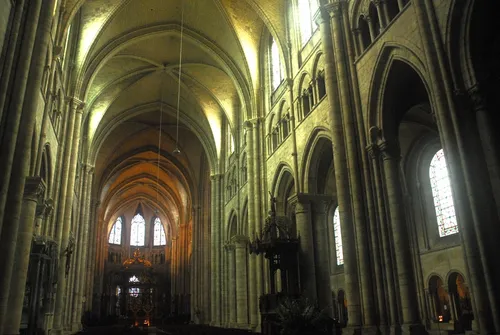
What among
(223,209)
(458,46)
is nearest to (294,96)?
(458,46)

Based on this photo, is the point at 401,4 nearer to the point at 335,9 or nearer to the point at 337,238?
the point at 335,9

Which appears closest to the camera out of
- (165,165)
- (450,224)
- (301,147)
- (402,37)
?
(402,37)

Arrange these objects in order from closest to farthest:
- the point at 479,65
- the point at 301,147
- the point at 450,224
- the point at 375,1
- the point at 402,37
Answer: the point at 479,65, the point at 402,37, the point at 375,1, the point at 301,147, the point at 450,224

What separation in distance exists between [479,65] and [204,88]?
2167cm

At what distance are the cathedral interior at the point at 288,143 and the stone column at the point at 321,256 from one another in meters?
0.07

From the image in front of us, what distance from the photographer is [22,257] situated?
35.9ft

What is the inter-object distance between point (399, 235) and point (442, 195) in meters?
9.44

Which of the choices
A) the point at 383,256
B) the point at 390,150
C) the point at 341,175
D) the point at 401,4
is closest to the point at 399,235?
the point at 383,256

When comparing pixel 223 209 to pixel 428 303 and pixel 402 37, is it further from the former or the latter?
pixel 402 37

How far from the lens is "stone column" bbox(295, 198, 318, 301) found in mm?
16500

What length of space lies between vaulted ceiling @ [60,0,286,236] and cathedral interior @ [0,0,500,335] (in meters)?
0.11

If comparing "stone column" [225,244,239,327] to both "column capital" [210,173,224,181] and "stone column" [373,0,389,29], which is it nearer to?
"column capital" [210,173,224,181]

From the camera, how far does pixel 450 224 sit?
1894 centimetres

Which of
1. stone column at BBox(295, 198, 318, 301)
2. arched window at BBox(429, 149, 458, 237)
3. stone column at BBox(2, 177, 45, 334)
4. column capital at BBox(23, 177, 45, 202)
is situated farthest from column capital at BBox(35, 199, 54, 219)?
arched window at BBox(429, 149, 458, 237)
